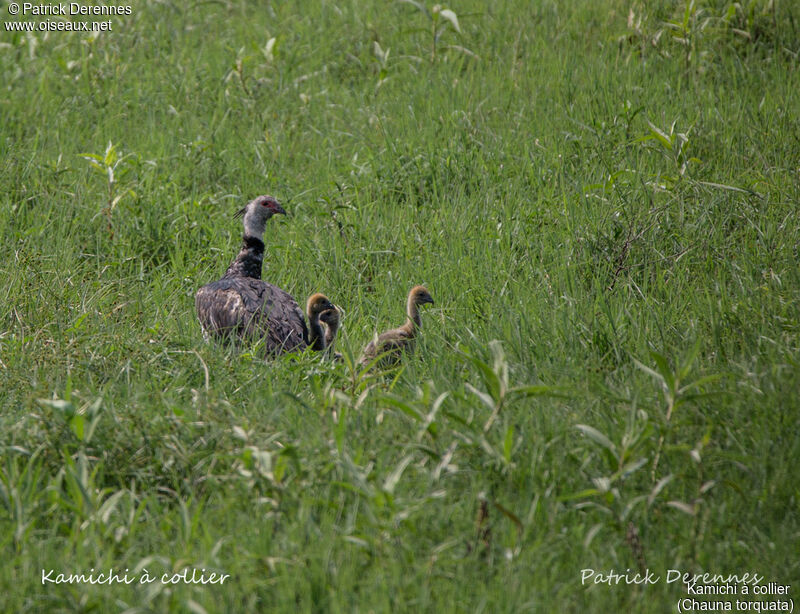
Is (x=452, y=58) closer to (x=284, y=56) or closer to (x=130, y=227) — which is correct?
(x=284, y=56)

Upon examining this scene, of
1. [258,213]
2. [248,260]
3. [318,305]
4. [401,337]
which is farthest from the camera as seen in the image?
[258,213]

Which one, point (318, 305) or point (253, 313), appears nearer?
point (253, 313)

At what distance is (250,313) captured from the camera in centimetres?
624

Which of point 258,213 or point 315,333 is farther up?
point 258,213

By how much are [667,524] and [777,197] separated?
3934 millimetres

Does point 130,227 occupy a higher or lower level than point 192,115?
lower

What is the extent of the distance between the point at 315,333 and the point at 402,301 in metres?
0.79

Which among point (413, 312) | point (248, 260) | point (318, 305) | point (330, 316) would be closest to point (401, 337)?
point (413, 312)

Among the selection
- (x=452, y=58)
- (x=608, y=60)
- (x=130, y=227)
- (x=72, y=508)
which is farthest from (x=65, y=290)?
(x=608, y=60)

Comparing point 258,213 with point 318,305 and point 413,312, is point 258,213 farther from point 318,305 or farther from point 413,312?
point 413,312

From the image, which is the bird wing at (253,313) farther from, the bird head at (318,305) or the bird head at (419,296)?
the bird head at (419,296)

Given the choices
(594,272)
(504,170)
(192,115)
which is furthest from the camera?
(192,115)

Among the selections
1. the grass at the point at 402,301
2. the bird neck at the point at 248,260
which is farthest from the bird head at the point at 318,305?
the bird neck at the point at 248,260

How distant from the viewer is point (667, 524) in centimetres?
384
